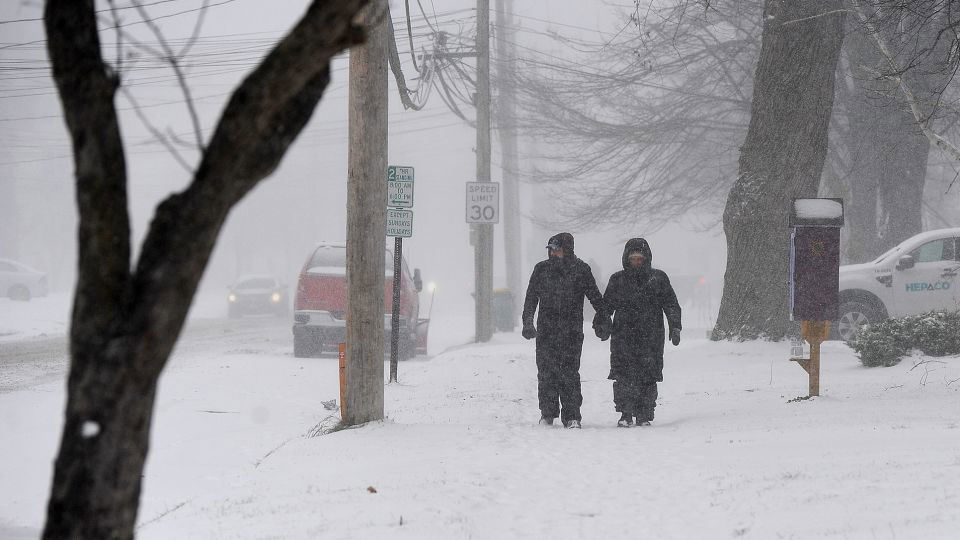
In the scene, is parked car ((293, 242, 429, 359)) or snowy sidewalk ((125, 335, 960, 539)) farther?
parked car ((293, 242, 429, 359))

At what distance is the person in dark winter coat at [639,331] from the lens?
30.8 feet

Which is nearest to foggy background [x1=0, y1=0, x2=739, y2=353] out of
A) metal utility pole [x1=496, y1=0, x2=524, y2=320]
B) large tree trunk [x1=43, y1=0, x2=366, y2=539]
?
metal utility pole [x1=496, y1=0, x2=524, y2=320]

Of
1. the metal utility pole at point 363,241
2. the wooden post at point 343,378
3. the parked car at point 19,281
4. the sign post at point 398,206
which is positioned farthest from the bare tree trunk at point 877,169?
the parked car at point 19,281

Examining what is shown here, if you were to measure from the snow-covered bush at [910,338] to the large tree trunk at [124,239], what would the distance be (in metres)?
10.2

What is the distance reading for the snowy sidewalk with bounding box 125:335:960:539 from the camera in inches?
211

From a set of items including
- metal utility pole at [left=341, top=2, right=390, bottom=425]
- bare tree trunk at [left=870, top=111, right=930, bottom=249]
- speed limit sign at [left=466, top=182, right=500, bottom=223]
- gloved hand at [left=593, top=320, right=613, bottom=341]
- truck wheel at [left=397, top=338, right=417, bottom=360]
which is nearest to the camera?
metal utility pole at [left=341, top=2, right=390, bottom=425]

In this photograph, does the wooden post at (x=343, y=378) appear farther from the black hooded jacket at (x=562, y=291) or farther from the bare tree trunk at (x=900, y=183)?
the bare tree trunk at (x=900, y=183)

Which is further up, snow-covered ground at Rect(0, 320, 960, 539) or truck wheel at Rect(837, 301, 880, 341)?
truck wheel at Rect(837, 301, 880, 341)

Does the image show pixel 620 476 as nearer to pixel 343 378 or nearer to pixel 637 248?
pixel 637 248

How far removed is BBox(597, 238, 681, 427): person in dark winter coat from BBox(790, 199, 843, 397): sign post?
120 cm

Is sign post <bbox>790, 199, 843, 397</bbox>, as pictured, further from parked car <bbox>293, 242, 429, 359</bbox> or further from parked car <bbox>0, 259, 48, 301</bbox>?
parked car <bbox>0, 259, 48, 301</bbox>

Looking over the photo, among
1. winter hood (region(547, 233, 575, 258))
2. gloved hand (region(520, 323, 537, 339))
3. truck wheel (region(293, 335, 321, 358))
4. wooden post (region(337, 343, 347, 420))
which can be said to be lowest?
truck wheel (region(293, 335, 321, 358))

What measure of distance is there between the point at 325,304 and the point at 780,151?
745cm

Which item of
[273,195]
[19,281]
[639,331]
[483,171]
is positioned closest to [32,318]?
[19,281]
